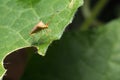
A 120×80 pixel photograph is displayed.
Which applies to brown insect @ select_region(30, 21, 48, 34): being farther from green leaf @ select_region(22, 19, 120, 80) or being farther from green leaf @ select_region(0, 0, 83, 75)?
green leaf @ select_region(22, 19, 120, 80)

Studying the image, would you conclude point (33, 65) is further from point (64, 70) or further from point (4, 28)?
point (4, 28)

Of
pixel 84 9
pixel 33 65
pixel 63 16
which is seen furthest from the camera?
pixel 84 9

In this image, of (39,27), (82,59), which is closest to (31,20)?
(39,27)

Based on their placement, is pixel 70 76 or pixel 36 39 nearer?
pixel 36 39

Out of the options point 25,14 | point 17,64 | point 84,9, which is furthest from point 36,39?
point 84,9

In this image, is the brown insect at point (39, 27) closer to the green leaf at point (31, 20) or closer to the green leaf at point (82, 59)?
the green leaf at point (31, 20)

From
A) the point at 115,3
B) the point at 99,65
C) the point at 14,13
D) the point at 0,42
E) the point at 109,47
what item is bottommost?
the point at 0,42

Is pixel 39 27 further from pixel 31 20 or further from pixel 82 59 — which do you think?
pixel 82 59
